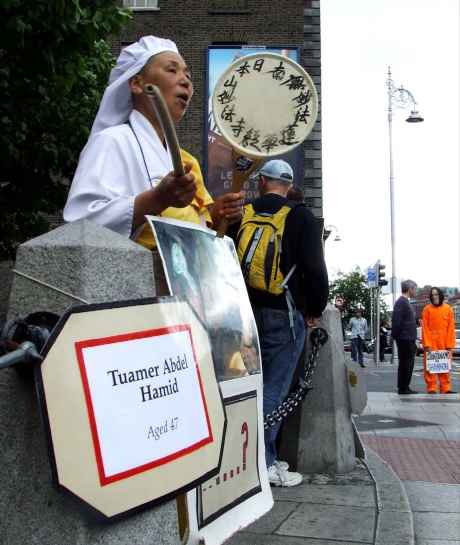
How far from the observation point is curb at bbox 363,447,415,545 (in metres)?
3.62

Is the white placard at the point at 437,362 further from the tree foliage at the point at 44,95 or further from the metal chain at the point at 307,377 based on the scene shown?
the metal chain at the point at 307,377

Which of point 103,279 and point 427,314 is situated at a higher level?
point 103,279

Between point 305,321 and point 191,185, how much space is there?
2.75 meters

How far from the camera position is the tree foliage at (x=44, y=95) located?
A: 28.9 feet

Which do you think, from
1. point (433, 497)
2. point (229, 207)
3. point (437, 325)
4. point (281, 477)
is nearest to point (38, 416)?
point (229, 207)

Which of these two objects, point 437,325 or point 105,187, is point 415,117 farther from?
point 105,187

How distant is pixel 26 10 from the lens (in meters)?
8.61

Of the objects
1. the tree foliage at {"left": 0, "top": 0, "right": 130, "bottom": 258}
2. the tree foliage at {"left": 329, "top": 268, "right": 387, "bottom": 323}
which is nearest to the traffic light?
the tree foliage at {"left": 0, "top": 0, "right": 130, "bottom": 258}

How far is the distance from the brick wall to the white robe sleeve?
22460mm

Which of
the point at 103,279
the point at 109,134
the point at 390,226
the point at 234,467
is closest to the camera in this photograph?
the point at 103,279

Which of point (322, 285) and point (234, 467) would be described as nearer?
point (234, 467)

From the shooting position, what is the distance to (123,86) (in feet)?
8.91

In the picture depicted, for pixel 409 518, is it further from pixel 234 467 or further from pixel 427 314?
pixel 427 314

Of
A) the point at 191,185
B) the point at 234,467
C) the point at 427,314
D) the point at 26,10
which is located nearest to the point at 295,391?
the point at 234,467
